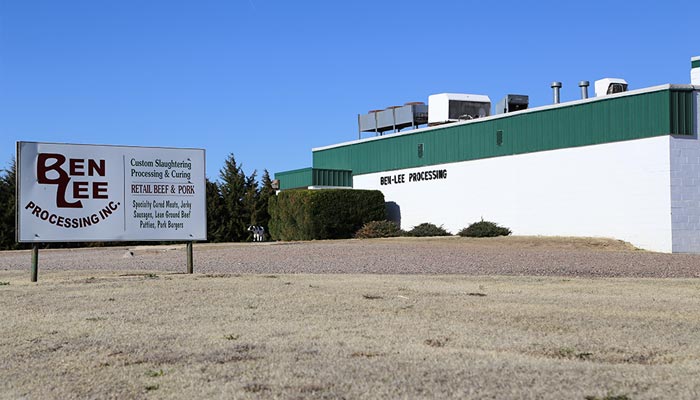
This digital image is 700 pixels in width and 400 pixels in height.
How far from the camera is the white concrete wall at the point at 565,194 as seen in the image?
96.4 ft

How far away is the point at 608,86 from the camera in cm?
3497

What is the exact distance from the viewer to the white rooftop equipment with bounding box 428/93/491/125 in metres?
41.5

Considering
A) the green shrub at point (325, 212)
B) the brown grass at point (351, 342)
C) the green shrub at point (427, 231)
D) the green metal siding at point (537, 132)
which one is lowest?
the brown grass at point (351, 342)

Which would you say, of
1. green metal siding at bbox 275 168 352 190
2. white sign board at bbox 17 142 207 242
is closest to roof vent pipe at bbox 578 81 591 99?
green metal siding at bbox 275 168 352 190

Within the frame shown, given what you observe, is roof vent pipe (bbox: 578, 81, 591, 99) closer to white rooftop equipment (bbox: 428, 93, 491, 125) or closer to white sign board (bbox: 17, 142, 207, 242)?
white rooftop equipment (bbox: 428, 93, 491, 125)

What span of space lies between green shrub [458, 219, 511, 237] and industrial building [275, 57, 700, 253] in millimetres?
570

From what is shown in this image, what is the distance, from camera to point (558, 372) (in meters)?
6.60

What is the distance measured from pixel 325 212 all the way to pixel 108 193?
70.8ft

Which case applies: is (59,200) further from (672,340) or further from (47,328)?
(672,340)

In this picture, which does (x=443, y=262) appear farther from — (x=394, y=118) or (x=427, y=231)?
(x=394, y=118)

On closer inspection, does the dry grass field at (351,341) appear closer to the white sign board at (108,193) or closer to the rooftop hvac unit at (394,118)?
the white sign board at (108,193)

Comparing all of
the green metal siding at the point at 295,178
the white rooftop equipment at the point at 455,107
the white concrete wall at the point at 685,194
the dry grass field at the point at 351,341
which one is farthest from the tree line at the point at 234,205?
the dry grass field at the point at 351,341

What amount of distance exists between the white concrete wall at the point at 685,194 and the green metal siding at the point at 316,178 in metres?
19.4

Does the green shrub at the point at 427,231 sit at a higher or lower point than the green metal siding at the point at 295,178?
lower
